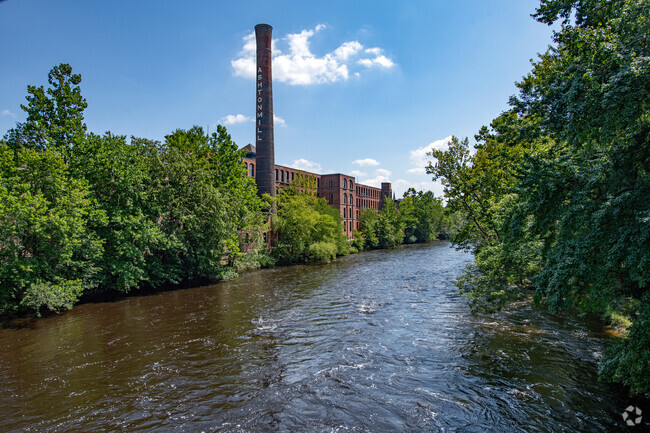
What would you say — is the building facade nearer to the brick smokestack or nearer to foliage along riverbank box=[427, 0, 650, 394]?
the brick smokestack

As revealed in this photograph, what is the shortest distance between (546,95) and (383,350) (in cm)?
856

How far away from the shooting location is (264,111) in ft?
135

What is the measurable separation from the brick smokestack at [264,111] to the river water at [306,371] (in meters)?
25.2

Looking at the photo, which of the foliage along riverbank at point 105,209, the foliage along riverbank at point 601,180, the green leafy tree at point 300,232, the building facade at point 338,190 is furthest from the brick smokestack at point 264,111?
the foliage along riverbank at point 601,180

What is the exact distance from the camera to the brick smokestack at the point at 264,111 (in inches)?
1619

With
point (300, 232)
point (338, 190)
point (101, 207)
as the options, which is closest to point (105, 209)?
point (101, 207)

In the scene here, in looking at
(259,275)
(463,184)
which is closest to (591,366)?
(463,184)

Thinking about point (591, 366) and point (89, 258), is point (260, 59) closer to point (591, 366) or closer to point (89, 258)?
point (89, 258)

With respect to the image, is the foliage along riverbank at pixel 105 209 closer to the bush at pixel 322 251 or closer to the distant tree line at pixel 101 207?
the distant tree line at pixel 101 207

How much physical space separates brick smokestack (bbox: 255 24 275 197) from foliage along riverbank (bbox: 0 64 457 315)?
385 inches

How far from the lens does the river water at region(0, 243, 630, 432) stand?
780 centimetres

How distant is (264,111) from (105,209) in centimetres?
2458

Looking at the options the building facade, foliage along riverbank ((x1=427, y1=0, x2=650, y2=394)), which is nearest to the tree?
foliage along riverbank ((x1=427, y1=0, x2=650, y2=394))

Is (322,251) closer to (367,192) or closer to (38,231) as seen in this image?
(38,231)
